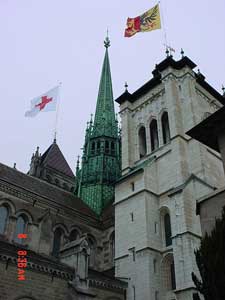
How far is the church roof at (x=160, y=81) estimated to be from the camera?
93.2ft

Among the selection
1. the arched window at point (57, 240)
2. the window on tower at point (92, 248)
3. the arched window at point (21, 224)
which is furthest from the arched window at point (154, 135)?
the arched window at point (21, 224)

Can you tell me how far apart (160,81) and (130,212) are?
35.8ft

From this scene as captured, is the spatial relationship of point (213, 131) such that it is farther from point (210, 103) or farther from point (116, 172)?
point (116, 172)

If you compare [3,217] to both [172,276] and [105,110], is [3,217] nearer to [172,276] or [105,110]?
[172,276]

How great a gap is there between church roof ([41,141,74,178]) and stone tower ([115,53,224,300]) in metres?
17.4

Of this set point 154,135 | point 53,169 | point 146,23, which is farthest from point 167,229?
point 53,169

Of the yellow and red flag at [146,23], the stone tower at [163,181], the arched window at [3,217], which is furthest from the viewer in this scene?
the yellow and red flag at [146,23]

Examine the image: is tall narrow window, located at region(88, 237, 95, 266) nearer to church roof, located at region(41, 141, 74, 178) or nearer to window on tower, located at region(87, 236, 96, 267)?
window on tower, located at region(87, 236, 96, 267)

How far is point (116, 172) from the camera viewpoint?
34.2 metres

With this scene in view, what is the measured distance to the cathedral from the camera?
17.8 meters

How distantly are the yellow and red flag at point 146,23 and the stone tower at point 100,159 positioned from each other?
10.9 meters

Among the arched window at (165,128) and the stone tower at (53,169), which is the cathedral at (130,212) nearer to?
the arched window at (165,128)

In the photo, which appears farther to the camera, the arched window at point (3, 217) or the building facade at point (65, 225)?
the arched window at point (3, 217)

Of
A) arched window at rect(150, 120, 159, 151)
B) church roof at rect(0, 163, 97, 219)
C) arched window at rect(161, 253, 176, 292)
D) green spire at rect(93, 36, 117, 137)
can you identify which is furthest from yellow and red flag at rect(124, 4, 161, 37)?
arched window at rect(161, 253, 176, 292)
